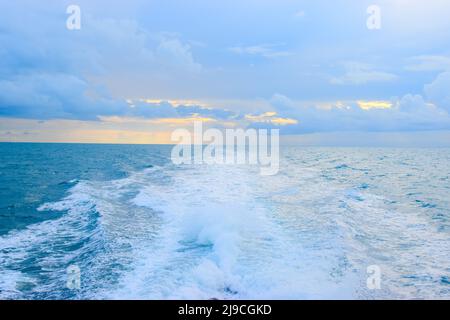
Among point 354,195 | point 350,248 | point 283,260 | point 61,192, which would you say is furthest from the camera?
point 61,192

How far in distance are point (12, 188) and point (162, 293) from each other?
91.1 ft

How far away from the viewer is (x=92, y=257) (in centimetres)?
1302

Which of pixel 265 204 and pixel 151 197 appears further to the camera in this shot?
pixel 151 197

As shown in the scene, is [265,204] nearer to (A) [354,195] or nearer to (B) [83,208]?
(A) [354,195]

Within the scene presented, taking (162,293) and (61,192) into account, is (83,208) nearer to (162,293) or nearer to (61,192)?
(61,192)

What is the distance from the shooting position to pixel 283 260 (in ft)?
41.0

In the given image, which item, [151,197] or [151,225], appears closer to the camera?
[151,225]

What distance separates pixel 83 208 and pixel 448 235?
63.8ft

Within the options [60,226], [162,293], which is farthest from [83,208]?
[162,293]

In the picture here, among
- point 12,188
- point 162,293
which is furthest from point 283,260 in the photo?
point 12,188
